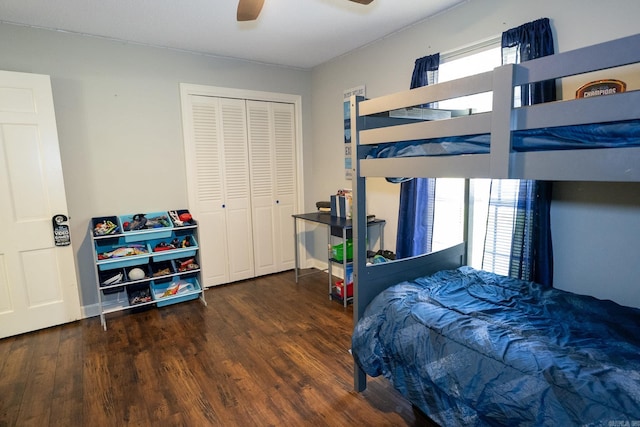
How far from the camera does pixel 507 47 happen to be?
7.24 feet

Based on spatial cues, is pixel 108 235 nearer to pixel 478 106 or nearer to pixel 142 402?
pixel 142 402

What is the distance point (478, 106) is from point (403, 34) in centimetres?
102

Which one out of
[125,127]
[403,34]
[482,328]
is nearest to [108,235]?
[125,127]

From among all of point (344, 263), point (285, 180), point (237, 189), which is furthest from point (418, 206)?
point (237, 189)

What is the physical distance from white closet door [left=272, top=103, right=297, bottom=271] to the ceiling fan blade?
2.10 meters

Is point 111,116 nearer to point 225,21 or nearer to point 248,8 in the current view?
point 225,21

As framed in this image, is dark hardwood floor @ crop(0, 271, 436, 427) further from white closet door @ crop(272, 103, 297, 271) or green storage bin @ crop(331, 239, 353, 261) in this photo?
white closet door @ crop(272, 103, 297, 271)

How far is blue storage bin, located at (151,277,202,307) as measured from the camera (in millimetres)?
3271

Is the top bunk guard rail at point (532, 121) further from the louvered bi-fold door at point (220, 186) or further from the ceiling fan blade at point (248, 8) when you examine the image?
the louvered bi-fold door at point (220, 186)

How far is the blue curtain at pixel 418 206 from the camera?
9.03ft

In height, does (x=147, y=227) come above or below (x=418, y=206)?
below

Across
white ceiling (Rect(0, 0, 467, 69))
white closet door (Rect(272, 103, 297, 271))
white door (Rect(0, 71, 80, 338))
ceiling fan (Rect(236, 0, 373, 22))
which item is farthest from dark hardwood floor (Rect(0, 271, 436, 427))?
white ceiling (Rect(0, 0, 467, 69))

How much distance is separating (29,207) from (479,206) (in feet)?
11.8

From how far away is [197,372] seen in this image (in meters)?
2.26
